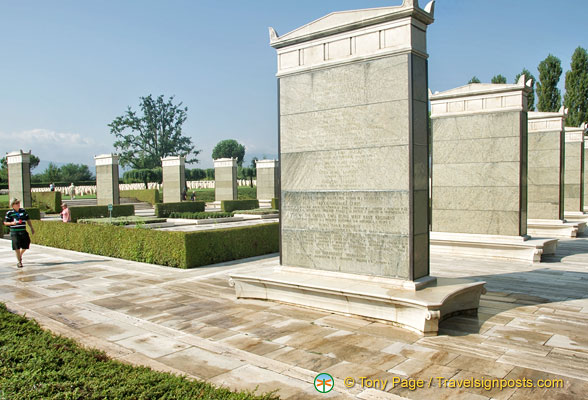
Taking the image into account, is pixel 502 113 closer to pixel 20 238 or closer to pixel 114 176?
pixel 20 238

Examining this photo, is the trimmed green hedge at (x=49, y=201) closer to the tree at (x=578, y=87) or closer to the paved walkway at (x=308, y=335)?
the paved walkway at (x=308, y=335)

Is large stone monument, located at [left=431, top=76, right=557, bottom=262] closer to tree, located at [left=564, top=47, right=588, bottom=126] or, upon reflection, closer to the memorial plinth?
the memorial plinth

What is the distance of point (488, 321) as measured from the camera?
21.1ft

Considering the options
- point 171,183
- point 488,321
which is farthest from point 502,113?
point 171,183

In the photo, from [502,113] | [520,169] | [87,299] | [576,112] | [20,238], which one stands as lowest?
[87,299]

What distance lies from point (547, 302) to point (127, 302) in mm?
7064

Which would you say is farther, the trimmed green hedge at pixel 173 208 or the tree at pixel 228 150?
the tree at pixel 228 150

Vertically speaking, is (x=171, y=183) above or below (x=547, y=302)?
above

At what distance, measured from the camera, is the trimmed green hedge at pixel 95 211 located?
24.2 meters

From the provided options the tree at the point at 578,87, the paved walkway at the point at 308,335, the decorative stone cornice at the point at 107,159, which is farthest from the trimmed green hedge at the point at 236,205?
the tree at the point at 578,87

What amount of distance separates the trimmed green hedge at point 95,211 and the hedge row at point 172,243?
31.7 feet

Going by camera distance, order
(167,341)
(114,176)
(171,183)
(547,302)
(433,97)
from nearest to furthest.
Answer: (167,341) → (547,302) → (433,97) → (114,176) → (171,183)

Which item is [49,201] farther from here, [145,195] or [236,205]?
[236,205]

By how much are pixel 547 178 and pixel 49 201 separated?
33217 mm
